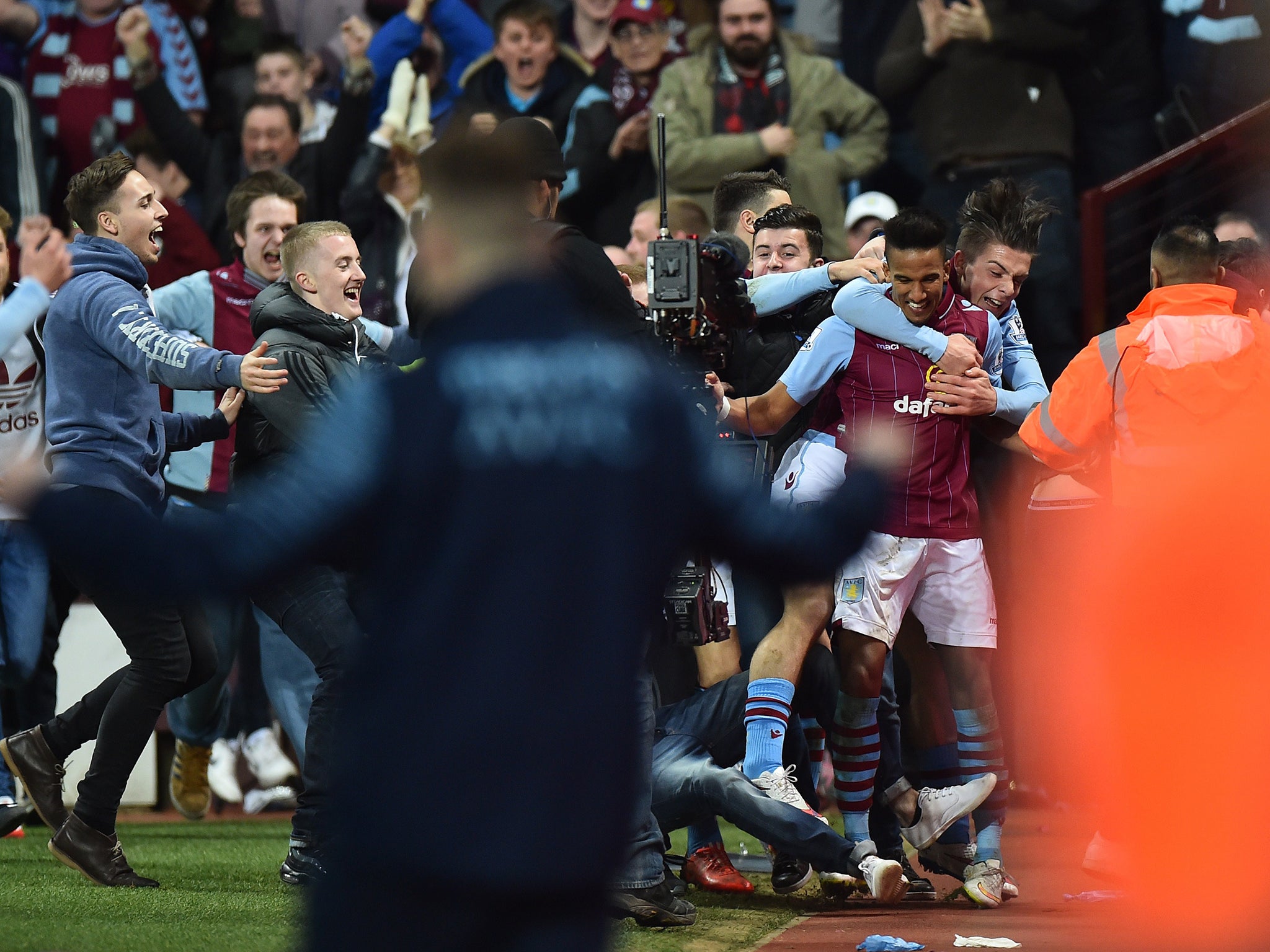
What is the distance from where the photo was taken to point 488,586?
7.86 ft

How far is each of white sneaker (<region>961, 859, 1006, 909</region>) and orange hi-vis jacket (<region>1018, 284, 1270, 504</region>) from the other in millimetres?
1345

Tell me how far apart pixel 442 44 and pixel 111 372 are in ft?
15.8

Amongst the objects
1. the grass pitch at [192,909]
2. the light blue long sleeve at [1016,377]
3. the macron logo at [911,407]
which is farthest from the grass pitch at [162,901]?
the light blue long sleeve at [1016,377]

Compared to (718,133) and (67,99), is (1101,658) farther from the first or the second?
(67,99)

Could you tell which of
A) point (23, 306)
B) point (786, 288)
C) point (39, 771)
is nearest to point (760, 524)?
point (23, 306)

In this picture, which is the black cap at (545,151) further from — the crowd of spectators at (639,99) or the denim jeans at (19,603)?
the crowd of spectators at (639,99)

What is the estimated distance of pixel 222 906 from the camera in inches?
208

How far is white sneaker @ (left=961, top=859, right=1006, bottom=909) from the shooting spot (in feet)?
18.8

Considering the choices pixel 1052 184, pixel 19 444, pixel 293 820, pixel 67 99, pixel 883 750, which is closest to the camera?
pixel 293 820

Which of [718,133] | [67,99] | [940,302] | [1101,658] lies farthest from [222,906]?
[67,99]

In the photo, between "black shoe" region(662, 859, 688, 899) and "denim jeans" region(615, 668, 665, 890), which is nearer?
"denim jeans" region(615, 668, 665, 890)

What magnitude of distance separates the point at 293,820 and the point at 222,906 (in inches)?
18.6

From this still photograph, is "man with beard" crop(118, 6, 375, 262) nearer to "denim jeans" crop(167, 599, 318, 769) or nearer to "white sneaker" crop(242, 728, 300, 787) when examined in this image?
"white sneaker" crop(242, 728, 300, 787)

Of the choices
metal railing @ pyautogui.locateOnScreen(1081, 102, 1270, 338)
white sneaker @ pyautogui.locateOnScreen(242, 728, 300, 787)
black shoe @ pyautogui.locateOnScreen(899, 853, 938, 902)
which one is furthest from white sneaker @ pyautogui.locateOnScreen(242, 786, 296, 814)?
metal railing @ pyautogui.locateOnScreen(1081, 102, 1270, 338)
